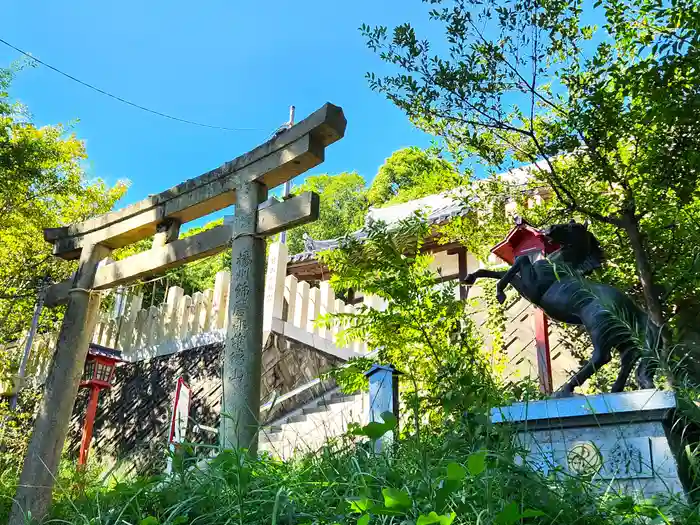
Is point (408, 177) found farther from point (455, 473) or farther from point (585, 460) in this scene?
point (455, 473)

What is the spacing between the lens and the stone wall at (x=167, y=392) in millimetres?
8641

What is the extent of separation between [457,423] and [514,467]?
0.78m

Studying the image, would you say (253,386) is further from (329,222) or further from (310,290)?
(329,222)

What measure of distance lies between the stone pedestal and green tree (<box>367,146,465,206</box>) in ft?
11.9

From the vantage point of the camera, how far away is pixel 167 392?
31.5ft

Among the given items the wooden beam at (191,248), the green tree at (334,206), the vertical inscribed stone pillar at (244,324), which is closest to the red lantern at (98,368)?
the wooden beam at (191,248)

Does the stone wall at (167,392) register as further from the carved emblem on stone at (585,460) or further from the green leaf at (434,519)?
the green leaf at (434,519)

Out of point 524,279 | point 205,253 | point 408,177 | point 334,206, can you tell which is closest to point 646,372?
point 524,279

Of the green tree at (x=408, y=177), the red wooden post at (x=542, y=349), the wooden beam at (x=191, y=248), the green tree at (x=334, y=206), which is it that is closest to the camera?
the wooden beam at (x=191, y=248)

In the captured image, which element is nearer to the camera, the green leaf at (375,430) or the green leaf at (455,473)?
the green leaf at (455,473)

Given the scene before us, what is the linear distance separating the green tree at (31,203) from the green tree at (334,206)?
25.9 feet

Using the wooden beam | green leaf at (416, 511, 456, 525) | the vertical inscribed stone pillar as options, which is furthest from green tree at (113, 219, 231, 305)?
green leaf at (416, 511, 456, 525)

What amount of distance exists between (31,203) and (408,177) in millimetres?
12624

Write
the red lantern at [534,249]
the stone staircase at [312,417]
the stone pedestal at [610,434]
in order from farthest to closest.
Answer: the stone staircase at [312,417] < the red lantern at [534,249] < the stone pedestal at [610,434]
